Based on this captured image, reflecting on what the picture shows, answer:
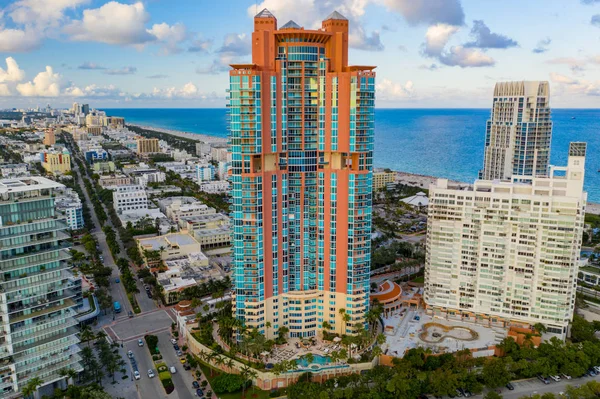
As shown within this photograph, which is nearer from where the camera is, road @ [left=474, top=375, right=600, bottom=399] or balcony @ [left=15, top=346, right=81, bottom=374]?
balcony @ [left=15, top=346, right=81, bottom=374]

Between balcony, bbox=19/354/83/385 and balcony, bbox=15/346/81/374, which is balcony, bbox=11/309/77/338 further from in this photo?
balcony, bbox=19/354/83/385

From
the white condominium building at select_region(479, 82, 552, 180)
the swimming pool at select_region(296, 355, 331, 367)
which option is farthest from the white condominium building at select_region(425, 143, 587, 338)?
the white condominium building at select_region(479, 82, 552, 180)

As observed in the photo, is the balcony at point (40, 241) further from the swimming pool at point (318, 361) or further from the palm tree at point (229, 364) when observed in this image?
the swimming pool at point (318, 361)

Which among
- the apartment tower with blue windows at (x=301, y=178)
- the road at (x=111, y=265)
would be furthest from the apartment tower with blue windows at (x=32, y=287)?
the road at (x=111, y=265)

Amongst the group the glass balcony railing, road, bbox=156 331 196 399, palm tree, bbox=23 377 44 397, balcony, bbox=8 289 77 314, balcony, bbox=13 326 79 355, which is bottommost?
road, bbox=156 331 196 399

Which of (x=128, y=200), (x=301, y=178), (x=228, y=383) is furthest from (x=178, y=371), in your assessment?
(x=128, y=200)

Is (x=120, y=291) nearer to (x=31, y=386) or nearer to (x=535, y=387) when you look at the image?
(x=31, y=386)

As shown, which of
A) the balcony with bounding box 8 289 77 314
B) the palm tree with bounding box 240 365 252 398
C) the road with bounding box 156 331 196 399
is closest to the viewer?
the balcony with bounding box 8 289 77 314
